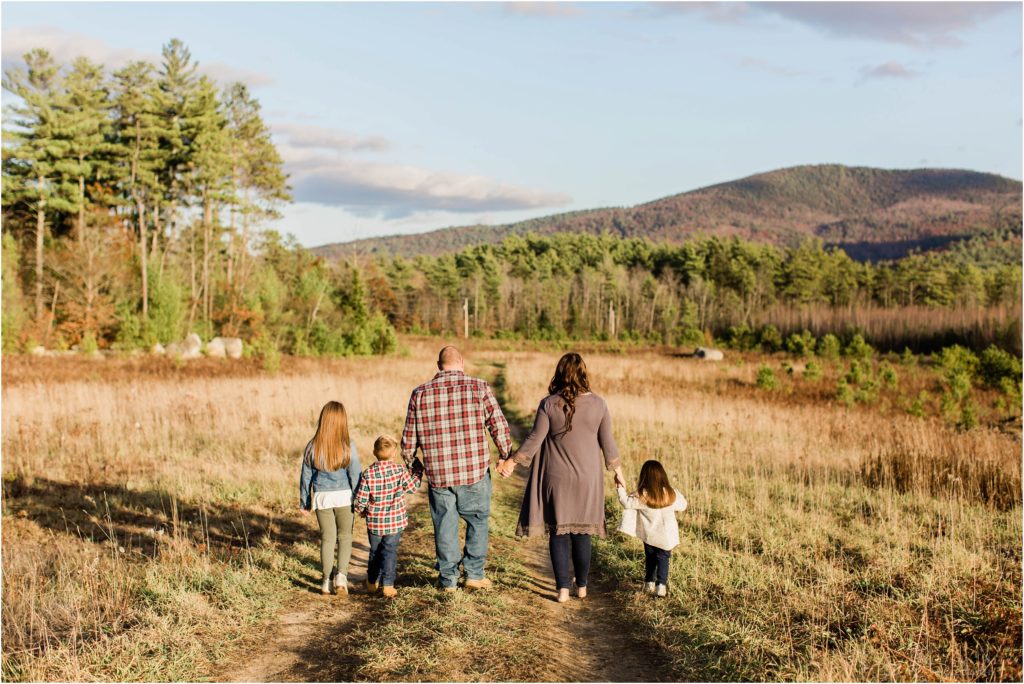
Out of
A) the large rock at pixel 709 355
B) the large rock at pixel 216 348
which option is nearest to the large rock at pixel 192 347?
the large rock at pixel 216 348

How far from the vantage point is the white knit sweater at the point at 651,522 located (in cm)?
618

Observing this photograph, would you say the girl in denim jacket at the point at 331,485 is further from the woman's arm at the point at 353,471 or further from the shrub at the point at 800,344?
the shrub at the point at 800,344

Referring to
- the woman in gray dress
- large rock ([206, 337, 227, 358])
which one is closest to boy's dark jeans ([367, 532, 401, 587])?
the woman in gray dress

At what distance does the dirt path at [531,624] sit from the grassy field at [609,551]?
5.4 inches

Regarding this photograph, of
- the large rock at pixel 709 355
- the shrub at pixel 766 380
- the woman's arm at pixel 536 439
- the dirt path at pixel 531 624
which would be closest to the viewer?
the dirt path at pixel 531 624

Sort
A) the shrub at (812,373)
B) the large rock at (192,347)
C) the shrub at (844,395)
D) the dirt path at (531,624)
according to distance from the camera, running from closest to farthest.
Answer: the dirt path at (531,624), the shrub at (844,395), the shrub at (812,373), the large rock at (192,347)

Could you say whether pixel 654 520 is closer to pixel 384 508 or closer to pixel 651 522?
pixel 651 522

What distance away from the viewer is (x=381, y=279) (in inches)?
2985

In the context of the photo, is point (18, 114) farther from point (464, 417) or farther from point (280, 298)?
point (464, 417)

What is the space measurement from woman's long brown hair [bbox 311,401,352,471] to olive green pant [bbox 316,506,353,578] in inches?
17.1

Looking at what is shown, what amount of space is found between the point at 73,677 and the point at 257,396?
14.2m

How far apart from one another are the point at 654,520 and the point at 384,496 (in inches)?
94.9

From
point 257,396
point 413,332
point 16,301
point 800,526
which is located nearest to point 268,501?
point 800,526

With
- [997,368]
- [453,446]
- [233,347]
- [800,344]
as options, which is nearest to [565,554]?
[453,446]
